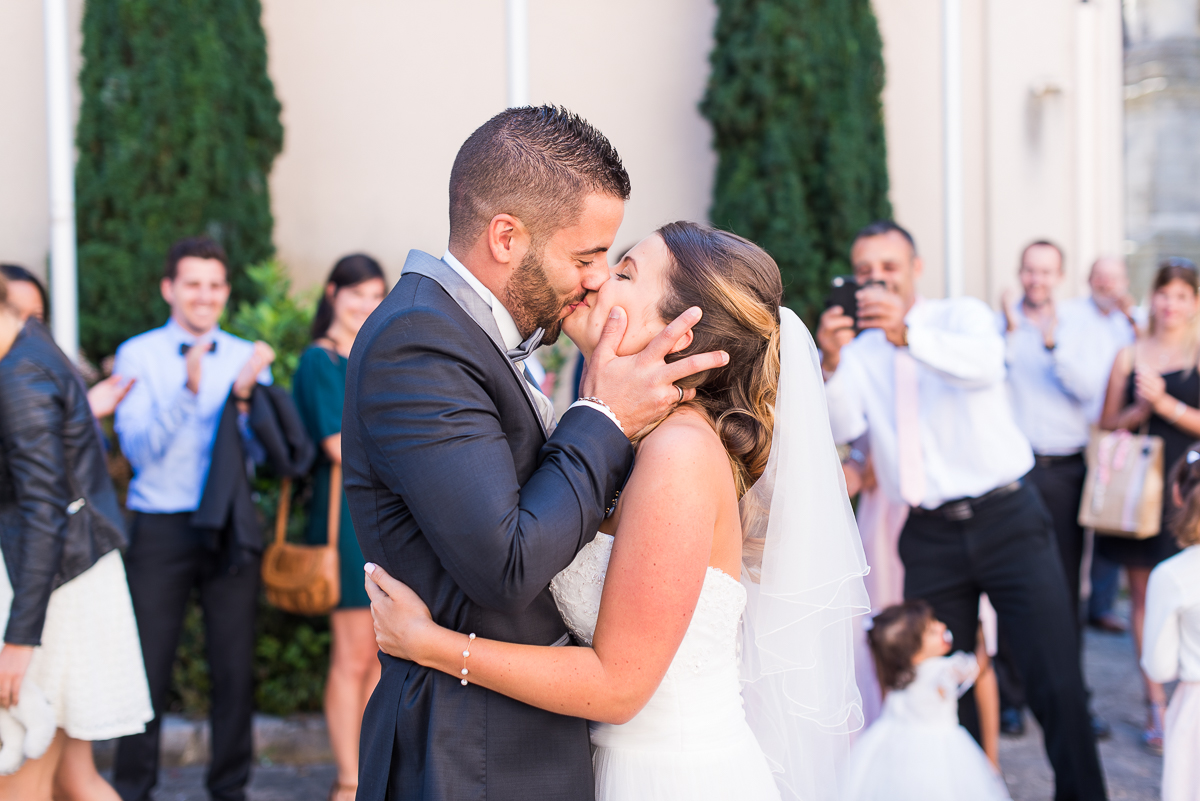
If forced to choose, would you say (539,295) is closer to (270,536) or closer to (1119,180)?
(270,536)

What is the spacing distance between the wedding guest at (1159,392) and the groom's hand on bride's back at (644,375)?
4113 mm

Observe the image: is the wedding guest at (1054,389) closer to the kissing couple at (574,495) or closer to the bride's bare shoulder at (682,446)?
the kissing couple at (574,495)

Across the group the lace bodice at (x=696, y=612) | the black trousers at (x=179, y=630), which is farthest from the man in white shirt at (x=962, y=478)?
the black trousers at (x=179, y=630)

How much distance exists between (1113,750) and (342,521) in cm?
399

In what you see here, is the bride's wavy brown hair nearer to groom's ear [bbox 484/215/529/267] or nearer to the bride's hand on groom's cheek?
groom's ear [bbox 484/215/529/267]

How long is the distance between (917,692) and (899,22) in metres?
6.06

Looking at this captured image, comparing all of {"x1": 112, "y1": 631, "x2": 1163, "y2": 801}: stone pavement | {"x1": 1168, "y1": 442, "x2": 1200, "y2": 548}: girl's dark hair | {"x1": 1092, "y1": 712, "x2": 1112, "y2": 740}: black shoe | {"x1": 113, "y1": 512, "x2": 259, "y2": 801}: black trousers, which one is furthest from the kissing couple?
{"x1": 1092, "y1": 712, "x2": 1112, "y2": 740}: black shoe

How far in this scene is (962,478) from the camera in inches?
153

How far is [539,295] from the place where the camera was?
6.48 ft

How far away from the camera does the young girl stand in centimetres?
359

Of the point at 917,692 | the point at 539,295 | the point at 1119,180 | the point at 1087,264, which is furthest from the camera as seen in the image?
the point at 1119,180

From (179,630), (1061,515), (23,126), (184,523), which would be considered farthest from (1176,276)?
(23,126)

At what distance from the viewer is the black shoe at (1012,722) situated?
5.17 metres

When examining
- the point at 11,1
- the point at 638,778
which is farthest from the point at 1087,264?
the point at 11,1
